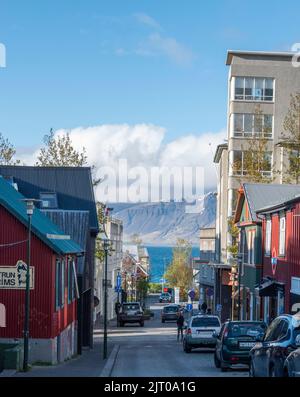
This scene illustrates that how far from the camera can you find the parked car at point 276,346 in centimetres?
1808

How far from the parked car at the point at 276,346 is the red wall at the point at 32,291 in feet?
37.5

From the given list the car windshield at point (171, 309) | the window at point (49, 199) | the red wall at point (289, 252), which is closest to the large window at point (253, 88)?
the car windshield at point (171, 309)

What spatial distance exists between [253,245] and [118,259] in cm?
5526

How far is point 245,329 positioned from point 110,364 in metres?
6.85

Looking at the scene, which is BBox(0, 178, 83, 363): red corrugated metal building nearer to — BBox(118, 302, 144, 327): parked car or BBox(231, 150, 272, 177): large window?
BBox(231, 150, 272, 177): large window

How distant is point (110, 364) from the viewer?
3269 centimetres

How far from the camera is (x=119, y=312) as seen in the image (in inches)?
2864

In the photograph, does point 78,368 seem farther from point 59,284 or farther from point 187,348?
point 187,348

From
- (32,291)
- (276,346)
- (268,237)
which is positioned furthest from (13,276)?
(268,237)

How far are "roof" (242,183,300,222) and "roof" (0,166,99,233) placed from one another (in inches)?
371

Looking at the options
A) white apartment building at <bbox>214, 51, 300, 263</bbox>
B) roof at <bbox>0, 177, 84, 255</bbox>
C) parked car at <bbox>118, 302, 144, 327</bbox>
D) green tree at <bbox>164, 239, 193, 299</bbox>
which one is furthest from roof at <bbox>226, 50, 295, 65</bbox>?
green tree at <bbox>164, 239, 193, 299</bbox>

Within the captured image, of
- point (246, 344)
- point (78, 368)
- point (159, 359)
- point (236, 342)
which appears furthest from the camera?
point (159, 359)

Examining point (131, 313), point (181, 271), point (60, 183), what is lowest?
point (181, 271)
